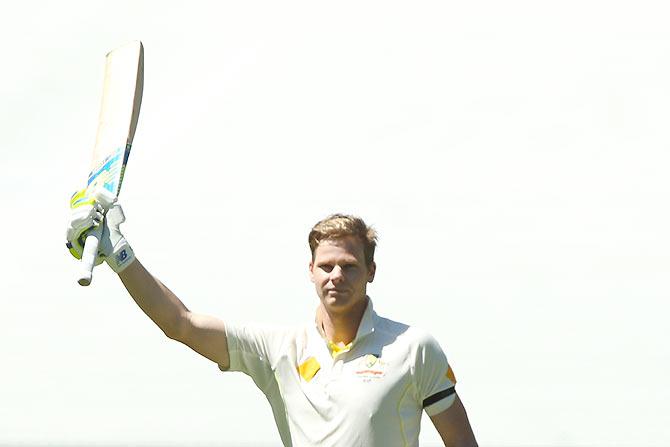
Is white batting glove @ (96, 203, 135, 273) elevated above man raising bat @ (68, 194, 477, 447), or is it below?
above

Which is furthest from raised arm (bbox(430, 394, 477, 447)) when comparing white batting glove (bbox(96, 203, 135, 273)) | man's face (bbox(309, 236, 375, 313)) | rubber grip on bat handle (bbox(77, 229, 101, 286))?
rubber grip on bat handle (bbox(77, 229, 101, 286))

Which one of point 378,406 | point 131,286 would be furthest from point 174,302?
point 378,406

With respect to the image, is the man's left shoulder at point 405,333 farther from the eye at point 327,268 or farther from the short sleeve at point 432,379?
the eye at point 327,268

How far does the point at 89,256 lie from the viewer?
5070 mm

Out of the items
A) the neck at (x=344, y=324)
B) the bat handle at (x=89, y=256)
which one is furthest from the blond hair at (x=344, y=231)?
the bat handle at (x=89, y=256)

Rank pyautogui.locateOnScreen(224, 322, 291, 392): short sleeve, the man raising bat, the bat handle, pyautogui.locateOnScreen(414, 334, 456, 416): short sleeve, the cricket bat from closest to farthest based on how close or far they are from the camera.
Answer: the bat handle → the man raising bat → pyautogui.locateOnScreen(414, 334, 456, 416): short sleeve → pyautogui.locateOnScreen(224, 322, 291, 392): short sleeve → the cricket bat

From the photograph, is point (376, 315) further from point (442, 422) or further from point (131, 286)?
point (131, 286)

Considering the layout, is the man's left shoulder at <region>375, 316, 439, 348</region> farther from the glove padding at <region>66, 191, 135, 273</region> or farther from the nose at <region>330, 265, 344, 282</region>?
the glove padding at <region>66, 191, 135, 273</region>

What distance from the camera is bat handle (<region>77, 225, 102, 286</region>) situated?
502 centimetres

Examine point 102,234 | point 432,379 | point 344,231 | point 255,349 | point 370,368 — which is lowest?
point 432,379

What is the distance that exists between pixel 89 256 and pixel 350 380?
1418 millimetres

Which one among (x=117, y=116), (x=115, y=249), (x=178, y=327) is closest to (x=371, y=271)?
(x=178, y=327)

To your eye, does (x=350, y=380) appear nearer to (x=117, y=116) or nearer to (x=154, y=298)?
(x=154, y=298)

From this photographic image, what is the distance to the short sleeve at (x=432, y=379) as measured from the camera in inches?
206
